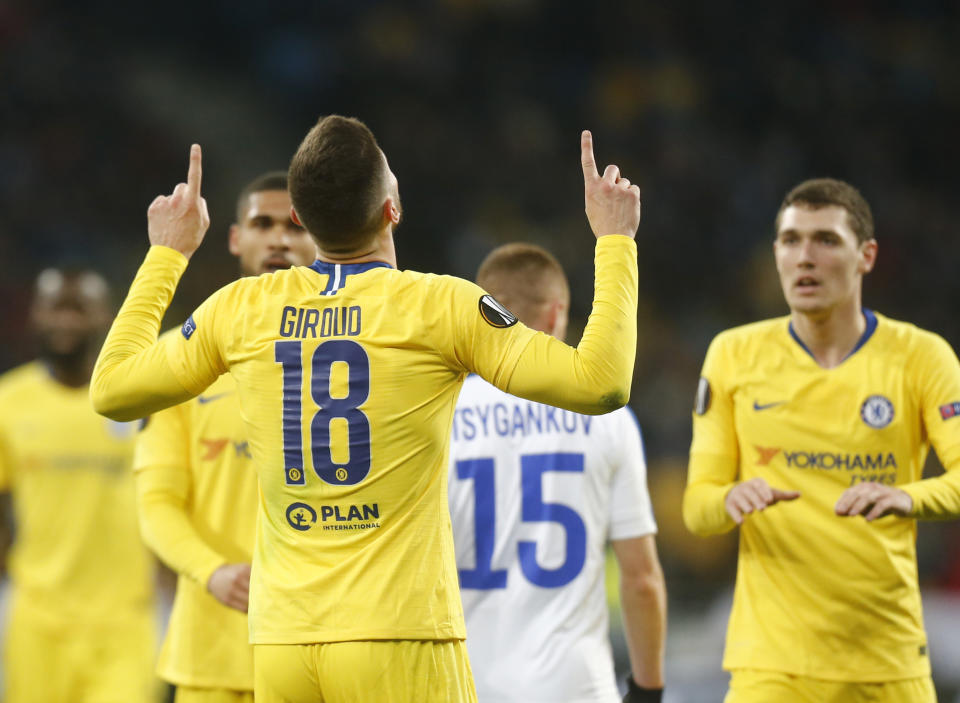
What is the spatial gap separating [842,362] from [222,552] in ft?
7.85

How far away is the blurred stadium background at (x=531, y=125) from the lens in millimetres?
14000

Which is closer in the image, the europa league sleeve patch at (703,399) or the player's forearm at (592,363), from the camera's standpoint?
the player's forearm at (592,363)

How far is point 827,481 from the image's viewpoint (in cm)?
443

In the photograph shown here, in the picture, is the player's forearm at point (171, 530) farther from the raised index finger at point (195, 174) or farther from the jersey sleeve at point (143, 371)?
the raised index finger at point (195, 174)

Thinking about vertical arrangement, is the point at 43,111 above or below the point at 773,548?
above

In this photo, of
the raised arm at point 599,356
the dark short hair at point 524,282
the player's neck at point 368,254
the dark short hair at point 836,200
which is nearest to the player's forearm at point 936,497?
the dark short hair at point 836,200

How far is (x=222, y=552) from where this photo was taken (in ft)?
14.3

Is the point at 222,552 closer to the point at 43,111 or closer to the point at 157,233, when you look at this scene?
the point at 157,233

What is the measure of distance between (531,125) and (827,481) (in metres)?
12.1

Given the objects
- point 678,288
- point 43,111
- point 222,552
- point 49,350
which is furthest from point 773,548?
point 43,111

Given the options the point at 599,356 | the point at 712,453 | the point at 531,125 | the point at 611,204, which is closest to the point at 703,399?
the point at 712,453

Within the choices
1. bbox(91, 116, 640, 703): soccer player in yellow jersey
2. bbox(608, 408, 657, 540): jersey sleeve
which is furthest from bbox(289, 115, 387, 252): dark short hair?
bbox(608, 408, 657, 540): jersey sleeve

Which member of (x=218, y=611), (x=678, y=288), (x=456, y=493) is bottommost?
(x=218, y=611)

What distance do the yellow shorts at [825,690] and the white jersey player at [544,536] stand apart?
13.8 inches
